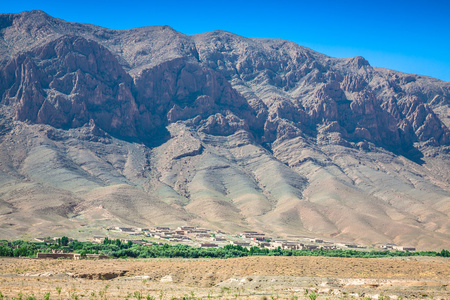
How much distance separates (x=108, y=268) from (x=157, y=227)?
337ft

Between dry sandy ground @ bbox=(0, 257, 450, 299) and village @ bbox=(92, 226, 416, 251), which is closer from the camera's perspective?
dry sandy ground @ bbox=(0, 257, 450, 299)

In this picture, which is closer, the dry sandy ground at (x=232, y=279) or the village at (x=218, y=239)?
the dry sandy ground at (x=232, y=279)

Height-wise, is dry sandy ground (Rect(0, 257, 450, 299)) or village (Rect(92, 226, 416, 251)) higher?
village (Rect(92, 226, 416, 251))

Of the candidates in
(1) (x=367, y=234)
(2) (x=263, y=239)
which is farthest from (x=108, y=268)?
(1) (x=367, y=234)

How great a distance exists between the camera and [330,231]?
19988 centimetres

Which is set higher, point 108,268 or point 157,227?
point 157,227

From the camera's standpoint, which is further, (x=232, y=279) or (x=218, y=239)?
(x=218, y=239)

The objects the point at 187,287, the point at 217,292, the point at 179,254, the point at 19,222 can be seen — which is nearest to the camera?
the point at 217,292

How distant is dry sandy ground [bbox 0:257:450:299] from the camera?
55.0 metres

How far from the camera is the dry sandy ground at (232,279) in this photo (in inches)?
2164

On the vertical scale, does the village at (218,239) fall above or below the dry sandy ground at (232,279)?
above

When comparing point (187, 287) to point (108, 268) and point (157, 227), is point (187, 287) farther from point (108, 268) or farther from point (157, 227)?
point (157, 227)

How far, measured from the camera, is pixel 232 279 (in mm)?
66625

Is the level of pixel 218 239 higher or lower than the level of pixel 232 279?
higher
